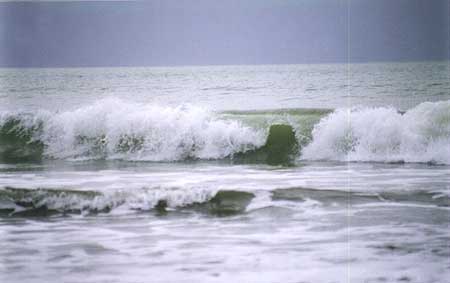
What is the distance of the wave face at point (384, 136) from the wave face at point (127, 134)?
411 millimetres

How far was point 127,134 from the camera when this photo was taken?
12.8 feet

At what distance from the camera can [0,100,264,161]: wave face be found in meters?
3.79

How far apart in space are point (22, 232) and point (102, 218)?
407 millimetres

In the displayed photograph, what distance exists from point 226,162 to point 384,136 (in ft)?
2.82

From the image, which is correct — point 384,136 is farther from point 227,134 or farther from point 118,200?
point 118,200

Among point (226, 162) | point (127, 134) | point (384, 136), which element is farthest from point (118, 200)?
point (384, 136)

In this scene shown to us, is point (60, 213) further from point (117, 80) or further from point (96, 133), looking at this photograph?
point (117, 80)

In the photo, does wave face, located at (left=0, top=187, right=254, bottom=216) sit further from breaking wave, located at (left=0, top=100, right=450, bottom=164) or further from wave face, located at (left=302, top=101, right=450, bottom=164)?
wave face, located at (left=302, top=101, right=450, bottom=164)

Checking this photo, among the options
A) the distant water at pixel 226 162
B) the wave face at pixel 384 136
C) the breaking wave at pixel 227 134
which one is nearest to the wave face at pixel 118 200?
the distant water at pixel 226 162

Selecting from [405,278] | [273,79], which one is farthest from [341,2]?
[405,278]

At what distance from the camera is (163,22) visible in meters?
3.71

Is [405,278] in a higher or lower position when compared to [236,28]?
lower

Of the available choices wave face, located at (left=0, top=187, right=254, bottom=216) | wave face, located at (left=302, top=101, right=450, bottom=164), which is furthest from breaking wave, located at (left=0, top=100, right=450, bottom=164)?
wave face, located at (left=0, top=187, right=254, bottom=216)

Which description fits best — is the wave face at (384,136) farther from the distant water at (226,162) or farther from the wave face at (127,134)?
the wave face at (127,134)
